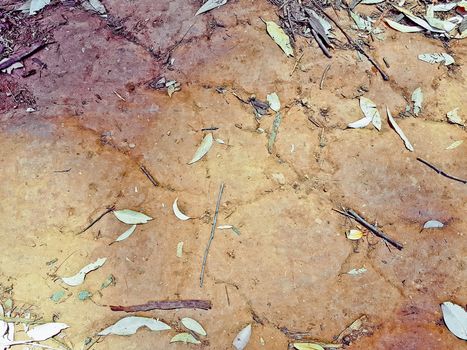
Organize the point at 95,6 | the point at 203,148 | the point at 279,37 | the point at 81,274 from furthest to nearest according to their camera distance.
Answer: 1. the point at 95,6
2. the point at 279,37
3. the point at 203,148
4. the point at 81,274

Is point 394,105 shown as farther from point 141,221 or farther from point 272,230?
point 141,221

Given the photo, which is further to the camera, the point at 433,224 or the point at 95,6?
the point at 95,6

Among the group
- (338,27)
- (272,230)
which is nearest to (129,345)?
(272,230)

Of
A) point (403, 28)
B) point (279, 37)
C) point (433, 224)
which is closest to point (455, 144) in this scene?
point (433, 224)

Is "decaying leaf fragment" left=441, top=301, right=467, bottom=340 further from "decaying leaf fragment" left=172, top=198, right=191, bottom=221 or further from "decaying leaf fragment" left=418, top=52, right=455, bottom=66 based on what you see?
"decaying leaf fragment" left=418, top=52, right=455, bottom=66

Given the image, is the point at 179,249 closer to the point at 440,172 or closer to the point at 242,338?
the point at 242,338

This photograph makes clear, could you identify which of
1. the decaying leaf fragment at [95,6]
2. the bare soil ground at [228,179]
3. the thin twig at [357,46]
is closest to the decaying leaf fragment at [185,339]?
the bare soil ground at [228,179]
